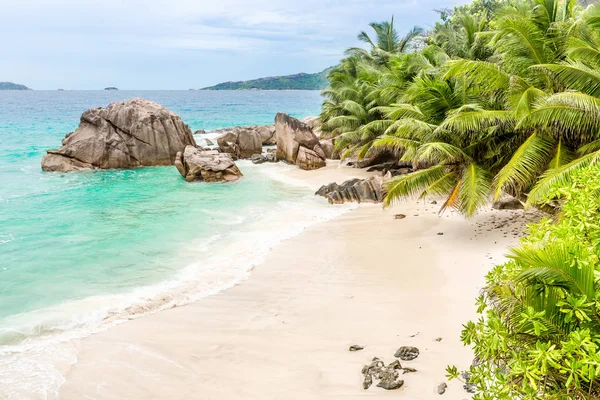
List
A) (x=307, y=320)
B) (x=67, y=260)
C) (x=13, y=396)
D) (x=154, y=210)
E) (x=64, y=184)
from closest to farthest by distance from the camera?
(x=13, y=396)
(x=307, y=320)
(x=67, y=260)
(x=154, y=210)
(x=64, y=184)

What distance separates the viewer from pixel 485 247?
36.6 feet

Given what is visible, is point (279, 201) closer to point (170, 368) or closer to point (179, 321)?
point (179, 321)

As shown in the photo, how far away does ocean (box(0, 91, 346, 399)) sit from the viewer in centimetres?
869

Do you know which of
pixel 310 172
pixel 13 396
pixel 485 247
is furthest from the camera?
pixel 310 172

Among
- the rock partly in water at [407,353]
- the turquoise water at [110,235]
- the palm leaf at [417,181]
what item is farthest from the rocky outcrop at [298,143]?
the rock partly in water at [407,353]

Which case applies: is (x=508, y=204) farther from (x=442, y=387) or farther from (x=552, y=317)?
(x=552, y=317)

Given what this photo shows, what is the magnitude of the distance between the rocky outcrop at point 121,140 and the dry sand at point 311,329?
20.6m

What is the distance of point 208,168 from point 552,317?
2236cm

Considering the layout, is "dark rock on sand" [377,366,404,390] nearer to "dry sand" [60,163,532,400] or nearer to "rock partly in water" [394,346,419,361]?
"dry sand" [60,163,532,400]

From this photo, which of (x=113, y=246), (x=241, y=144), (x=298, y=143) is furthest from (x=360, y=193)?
(x=241, y=144)

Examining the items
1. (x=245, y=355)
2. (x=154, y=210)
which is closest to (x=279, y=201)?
(x=154, y=210)

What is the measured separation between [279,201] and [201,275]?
875 cm

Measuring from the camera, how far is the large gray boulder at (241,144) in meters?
33.6

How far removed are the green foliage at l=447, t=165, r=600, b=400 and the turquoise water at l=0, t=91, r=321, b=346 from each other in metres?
7.78
